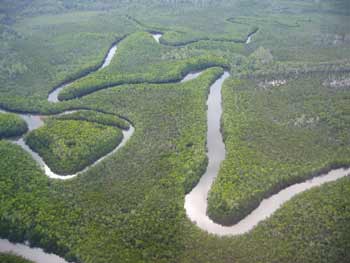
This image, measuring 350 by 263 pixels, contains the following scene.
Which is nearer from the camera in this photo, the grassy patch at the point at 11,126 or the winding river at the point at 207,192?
the winding river at the point at 207,192

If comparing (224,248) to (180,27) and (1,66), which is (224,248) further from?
(180,27)

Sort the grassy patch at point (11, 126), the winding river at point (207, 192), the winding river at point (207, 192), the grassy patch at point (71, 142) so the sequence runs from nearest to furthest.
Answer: the winding river at point (207, 192) → the winding river at point (207, 192) → the grassy patch at point (71, 142) → the grassy patch at point (11, 126)

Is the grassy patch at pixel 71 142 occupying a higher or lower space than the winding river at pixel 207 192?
higher

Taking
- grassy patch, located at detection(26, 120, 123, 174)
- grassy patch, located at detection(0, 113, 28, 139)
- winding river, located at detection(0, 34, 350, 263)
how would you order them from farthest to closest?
grassy patch, located at detection(0, 113, 28, 139)
grassy patch, located at detection(26, 120, 123, 174)
winding river, located at detection(0, 34, 350, 263)

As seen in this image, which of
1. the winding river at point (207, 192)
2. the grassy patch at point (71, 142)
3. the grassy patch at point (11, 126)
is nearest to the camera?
the winding river at point (207, 192)

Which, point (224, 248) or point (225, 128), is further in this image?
point (225, 128)

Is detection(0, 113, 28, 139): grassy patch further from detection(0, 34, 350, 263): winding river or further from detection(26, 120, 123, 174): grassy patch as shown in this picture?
detection(26, 120, 123, 174): grassy patch

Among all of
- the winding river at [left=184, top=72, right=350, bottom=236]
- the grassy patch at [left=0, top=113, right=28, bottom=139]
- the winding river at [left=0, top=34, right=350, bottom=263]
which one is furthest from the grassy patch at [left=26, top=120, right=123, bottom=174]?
the winding river at [left=184, top=72, right=350, bottom=236]

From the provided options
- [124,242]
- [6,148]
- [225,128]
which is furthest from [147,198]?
[6,148]

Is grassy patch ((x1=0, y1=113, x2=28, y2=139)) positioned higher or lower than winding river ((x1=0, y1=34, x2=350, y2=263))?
higher

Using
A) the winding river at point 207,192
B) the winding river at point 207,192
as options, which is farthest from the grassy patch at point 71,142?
the winding river at point 207,192

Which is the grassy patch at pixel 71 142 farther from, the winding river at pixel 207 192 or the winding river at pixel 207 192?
the winding river at pixel 207 192
